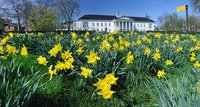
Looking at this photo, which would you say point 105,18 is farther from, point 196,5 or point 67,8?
point 196,5

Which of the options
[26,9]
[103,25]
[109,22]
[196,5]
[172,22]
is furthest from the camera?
[109,22]

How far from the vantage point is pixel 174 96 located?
2.29 metres

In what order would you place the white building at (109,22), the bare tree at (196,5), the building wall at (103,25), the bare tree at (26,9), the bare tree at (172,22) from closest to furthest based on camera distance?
1. the bare tree at (196,5)
2. the bare tree at (26,9)
3. the bare tree at (172,22)
4. the building wall at (103,25)
5. the white building at (109,22)

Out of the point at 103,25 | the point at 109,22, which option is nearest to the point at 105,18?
the point at 109,22

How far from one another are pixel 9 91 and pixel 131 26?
4149 inches

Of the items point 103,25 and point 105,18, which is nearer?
point 103,25

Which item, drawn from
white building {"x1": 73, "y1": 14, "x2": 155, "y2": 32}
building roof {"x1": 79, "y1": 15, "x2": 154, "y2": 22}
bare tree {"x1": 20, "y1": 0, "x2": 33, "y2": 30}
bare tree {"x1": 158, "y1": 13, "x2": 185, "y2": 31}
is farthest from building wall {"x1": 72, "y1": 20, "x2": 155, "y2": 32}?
bare tree {"x1": 20, "y1": 0, "x2": 33, "y2": 30}

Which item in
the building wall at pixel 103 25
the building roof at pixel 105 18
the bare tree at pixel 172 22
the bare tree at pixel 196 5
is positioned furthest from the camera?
the building roof at pixel 105 18

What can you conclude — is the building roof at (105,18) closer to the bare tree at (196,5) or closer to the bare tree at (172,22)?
the bare tree at (172,22)

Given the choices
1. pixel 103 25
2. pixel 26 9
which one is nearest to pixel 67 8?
pixel 26 9

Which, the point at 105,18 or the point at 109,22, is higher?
the point at 105,18

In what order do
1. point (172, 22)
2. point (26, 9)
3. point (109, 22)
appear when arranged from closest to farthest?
point (26, 9)
point (172, 22)
point (109, 22)

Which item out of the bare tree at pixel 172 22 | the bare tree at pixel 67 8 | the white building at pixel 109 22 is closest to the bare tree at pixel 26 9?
the bare tree at pixel 67 8

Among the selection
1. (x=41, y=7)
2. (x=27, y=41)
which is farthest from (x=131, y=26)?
(x=27, y=41)
